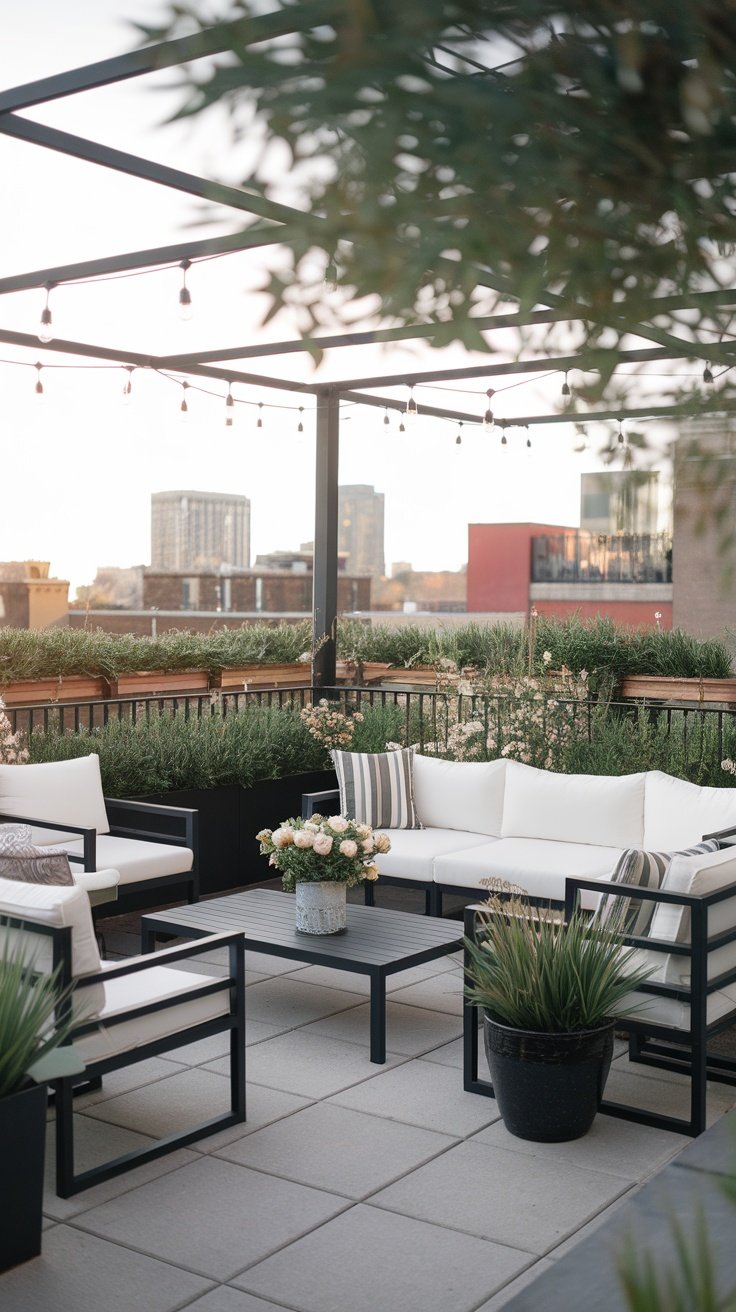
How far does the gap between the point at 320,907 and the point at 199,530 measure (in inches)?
338

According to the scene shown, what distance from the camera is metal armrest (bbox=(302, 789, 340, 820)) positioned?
A: 6670mm

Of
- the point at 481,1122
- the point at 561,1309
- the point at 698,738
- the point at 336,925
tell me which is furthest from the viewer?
the point at 698,738

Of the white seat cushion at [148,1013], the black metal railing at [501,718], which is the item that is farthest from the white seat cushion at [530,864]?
the white seat cushion at [148,1013]

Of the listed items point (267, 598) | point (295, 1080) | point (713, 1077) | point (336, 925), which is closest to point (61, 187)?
point (336, 925)

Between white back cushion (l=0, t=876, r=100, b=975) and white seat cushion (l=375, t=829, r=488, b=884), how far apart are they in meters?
2.58

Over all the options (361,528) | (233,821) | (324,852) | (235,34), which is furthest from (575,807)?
(361,528)

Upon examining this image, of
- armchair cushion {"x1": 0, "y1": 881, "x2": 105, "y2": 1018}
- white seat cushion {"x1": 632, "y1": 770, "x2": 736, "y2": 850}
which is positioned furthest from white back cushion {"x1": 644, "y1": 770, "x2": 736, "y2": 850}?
armchair cushion {"x1": 0, "y1": 881, "x2": 105, "y2": 1018}

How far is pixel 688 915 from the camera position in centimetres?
414

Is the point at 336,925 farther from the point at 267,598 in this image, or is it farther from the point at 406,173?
the point at 267,598

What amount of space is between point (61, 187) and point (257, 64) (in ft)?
14.6

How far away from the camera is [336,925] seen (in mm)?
5160

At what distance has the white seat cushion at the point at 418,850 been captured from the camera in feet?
20.3

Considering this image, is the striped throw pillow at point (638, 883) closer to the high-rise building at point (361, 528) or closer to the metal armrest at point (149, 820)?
the metal armrest at point (149, 820)

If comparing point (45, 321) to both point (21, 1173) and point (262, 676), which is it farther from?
point (262, 676)
